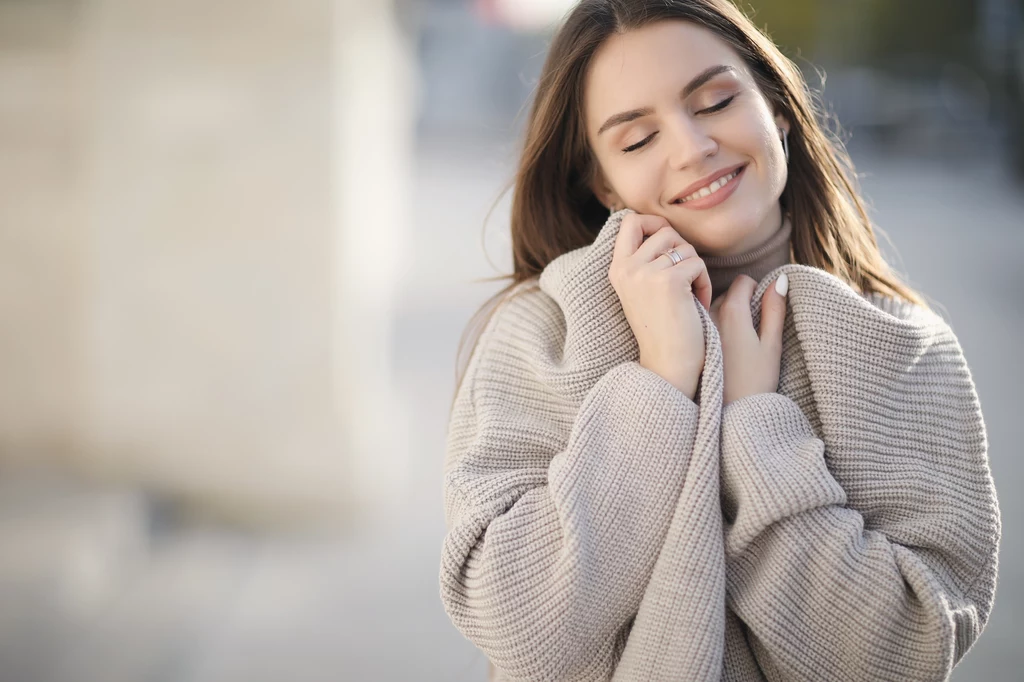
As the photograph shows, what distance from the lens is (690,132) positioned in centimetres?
135

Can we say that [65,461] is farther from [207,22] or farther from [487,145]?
[487,145]

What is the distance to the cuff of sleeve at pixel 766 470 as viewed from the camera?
1186 mm

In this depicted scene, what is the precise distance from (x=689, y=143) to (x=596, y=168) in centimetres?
27

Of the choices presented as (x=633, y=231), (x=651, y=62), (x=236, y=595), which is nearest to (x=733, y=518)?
(x=633, y=231)

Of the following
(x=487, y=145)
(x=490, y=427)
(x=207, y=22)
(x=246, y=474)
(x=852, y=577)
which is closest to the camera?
(x=852, y=577)

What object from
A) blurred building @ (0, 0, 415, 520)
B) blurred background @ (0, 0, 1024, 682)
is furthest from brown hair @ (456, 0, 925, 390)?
blurred building @ (0, 0, 415, 520)

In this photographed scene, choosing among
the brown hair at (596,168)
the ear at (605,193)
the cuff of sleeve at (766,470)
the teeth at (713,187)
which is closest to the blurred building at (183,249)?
the brown hair at (596,168)

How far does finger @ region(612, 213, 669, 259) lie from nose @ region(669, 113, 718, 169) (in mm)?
95

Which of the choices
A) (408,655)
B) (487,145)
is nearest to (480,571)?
(408,655)

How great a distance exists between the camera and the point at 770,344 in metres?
1.36

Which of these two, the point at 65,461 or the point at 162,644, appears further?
the point at 65,461

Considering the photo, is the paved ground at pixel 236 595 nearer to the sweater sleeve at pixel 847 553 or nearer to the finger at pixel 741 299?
the finger at pixel 741 299

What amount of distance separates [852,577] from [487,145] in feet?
52.2

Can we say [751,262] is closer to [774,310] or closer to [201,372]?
[774,310]
